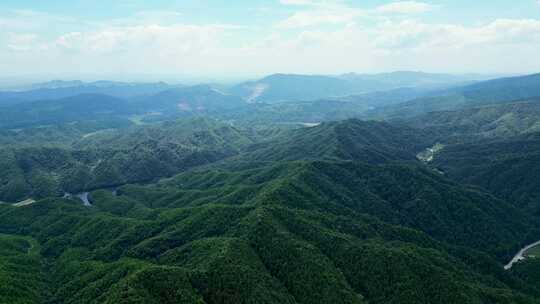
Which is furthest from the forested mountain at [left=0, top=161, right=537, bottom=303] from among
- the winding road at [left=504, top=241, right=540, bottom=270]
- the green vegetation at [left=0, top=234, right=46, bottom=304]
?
the winding road at [left=504, top=241, right=540, bottom=270]

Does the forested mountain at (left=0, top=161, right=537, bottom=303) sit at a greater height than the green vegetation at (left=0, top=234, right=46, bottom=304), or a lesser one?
greater

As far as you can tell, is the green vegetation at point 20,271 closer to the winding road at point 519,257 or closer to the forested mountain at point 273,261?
the forested mountain at point 273,261

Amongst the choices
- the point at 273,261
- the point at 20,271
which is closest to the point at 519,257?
the point at 273,261

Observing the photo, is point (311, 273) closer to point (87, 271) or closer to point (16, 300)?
point (87, 271)

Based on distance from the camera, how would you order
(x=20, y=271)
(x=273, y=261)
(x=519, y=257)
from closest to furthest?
(x=273, y=261) < (x=20, y=271) < (x=519, y=257)

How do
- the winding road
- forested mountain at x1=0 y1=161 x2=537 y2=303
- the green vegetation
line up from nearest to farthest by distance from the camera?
1. forested mountain at x1=0 y1=161 x2=537 y2=303
2. the green vegetation
3. the winding road

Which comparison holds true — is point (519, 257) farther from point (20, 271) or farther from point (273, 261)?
point (20, 271)

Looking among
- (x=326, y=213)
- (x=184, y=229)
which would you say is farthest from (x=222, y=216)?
(x=326, y=213)

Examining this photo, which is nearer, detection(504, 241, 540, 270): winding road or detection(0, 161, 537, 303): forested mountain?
detection(0, 161, 537, 303): forested mountain

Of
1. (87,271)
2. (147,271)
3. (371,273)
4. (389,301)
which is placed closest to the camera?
(147,271)

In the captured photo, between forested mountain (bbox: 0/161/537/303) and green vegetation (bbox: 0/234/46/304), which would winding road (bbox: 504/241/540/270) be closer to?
forested mountain (bbox: 0/161/537/303)

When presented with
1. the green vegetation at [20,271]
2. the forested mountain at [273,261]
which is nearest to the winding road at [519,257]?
the forested mountain at [273,261]
